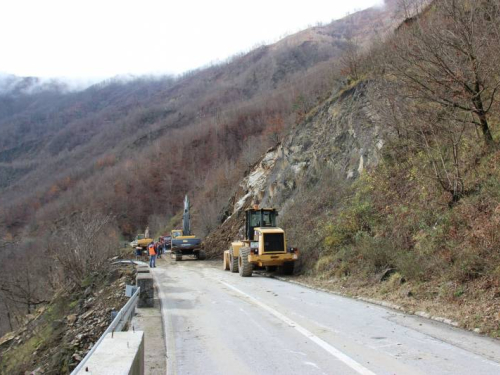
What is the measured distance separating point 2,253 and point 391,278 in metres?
63.9

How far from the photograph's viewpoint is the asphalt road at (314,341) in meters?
5.90

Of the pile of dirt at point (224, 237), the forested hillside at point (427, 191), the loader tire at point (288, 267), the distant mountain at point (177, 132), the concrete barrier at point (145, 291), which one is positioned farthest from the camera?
the distant mountain at point (177, 132)

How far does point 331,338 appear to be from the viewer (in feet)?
24.4

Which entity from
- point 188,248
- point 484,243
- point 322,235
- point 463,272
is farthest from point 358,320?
point 188,248

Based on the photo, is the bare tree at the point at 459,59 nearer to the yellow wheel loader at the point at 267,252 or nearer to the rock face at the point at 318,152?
the rock face at the point at 318,152

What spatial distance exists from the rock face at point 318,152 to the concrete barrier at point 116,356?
19053 mm

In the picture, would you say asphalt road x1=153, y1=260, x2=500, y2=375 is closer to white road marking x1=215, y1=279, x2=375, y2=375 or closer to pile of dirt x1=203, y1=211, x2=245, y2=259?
white road marking x1=215, y1=279, x2=375, y2=375

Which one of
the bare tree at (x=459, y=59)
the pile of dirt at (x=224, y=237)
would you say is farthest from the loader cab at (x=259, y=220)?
the pile of dirt at (x=224, y=237)

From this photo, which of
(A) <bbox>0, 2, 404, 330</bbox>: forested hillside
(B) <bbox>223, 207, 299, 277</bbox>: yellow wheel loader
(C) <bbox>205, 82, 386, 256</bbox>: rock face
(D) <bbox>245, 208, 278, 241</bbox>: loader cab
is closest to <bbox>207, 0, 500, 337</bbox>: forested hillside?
(C) <bbox>205, 82, 386, 256</bbox>: rock face

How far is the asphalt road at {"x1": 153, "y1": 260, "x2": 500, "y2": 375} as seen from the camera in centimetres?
590

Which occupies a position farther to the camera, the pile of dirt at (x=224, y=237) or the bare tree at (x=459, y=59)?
the pile of dirt at (x=224, y=237)

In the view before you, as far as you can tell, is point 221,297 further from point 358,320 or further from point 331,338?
point 331,338

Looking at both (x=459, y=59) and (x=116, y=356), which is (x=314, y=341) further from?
(x=459, y=59)

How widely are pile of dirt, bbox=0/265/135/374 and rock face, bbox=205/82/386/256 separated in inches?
525
